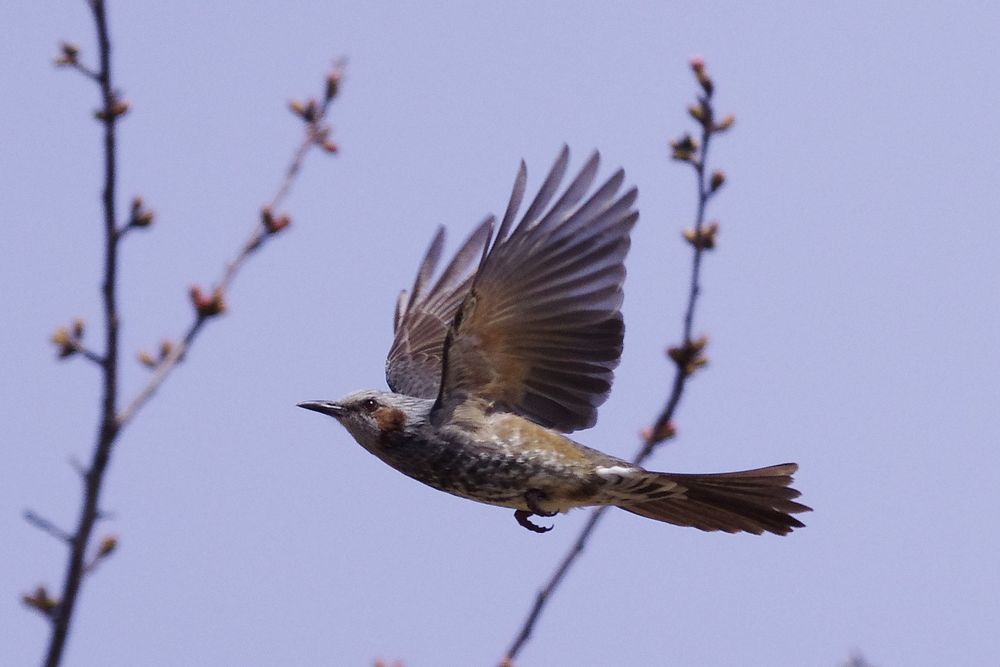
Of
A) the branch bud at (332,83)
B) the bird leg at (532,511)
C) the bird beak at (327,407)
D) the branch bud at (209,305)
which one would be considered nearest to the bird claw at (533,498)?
the bird leg at (532,511)

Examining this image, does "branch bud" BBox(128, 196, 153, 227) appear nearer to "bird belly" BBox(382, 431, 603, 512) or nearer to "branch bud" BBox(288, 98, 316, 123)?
"branch bud" BBox(288, 98, 316, 123)

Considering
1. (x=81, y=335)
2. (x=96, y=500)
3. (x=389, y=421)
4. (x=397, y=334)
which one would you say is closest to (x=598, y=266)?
(x=389, y=421)

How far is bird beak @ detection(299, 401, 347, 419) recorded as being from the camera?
6.72m

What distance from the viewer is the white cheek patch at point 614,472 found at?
631 cm

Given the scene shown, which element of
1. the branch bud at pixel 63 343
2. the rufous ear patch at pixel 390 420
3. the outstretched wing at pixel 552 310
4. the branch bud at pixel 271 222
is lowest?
the branch bud at pixel 63 343

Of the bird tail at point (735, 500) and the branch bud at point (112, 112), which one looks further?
the bird tail at point (735, 500)

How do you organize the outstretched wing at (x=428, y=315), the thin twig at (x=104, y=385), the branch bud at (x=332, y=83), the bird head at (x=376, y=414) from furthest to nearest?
1. the outstretched wing at (x=428, y=315)
2. the bird head at (x=376, y=414)
3. the branch bud at (x=332, y=83)
4. the thin twig at (x=104, y=385)

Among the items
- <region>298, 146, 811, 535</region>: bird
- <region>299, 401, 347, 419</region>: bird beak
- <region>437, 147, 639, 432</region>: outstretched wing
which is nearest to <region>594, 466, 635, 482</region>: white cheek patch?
<region>298, 146, 811, 535</region>: bird

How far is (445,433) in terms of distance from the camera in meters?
6.32

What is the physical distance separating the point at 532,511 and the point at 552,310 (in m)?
0.96

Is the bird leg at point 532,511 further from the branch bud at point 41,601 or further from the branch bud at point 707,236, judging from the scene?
the branch bud at point 41,601

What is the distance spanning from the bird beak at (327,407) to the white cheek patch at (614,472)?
4.32 feet

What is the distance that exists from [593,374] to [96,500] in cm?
413

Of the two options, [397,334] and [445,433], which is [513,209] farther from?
[397,334]
